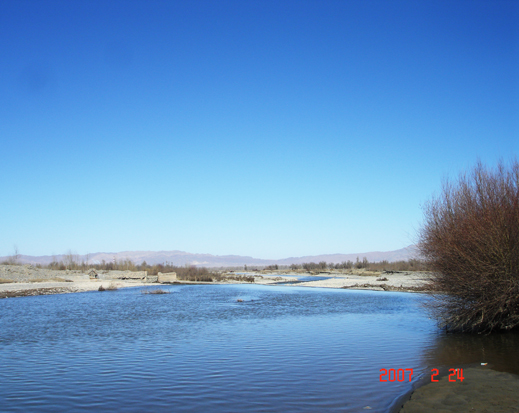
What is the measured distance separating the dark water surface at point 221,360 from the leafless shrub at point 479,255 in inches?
43.1

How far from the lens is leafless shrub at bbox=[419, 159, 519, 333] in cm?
1430

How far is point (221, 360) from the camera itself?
12.9 m

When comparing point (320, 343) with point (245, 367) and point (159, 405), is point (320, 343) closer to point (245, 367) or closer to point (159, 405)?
point (245, 367)

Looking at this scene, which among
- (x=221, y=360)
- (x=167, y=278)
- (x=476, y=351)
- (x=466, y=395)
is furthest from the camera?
(x=167, y=278)
